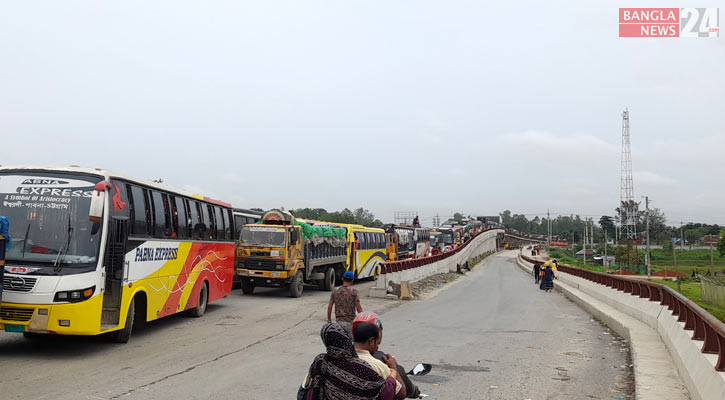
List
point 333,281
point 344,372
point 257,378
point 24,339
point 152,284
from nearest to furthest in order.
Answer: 1. point 344,372
2. point 257,378
3. point 24,339
4. point 152,284
5. point 333,281

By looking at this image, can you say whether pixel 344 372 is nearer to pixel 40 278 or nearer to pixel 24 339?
pixel 40 278

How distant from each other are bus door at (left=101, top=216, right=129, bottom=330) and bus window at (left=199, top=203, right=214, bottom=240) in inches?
196

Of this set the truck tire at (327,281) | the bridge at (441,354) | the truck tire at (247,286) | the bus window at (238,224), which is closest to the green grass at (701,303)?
the bridge at (441,354)

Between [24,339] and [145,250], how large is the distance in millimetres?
2745

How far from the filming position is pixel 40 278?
8.99 meters

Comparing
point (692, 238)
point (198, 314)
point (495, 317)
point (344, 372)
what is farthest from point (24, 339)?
point (692, 238)

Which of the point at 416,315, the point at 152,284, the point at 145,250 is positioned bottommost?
the point at 416,315

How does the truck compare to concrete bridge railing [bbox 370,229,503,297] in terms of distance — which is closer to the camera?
the truck

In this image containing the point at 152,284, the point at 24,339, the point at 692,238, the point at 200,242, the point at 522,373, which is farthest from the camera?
the point at 692,238

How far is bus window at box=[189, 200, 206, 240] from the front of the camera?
14.4 m

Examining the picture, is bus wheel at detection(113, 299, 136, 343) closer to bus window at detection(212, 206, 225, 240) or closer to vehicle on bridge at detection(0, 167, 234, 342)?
vehicle on bridge at detection(0, 167, 234, 342)

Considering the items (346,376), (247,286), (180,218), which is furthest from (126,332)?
(247,286)

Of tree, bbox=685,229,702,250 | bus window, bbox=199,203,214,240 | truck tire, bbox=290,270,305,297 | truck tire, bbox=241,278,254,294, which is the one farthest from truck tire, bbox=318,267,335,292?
tree, bbox=685,229,702,250

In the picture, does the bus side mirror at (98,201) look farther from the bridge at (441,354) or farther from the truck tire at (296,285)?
the truck tire at (296,285)
